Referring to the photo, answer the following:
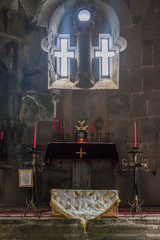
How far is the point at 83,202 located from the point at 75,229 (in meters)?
0.52

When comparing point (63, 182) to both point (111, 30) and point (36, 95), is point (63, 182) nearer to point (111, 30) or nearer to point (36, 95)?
point (36, 95)

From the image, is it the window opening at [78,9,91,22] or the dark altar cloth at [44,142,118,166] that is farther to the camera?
the window opening at [78,9,91,22]

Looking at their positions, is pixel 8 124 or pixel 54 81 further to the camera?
pixel 54 81

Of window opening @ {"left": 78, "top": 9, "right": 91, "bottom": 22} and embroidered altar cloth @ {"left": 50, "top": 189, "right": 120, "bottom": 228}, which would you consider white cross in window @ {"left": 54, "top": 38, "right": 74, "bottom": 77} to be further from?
embroidered altar cloth @ {"left": 50, "top": 189, "right": 120, "bottom": 228}

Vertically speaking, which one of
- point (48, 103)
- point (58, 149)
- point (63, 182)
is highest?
point (48, 103)

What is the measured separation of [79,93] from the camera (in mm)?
7770

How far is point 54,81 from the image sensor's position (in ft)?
26.2

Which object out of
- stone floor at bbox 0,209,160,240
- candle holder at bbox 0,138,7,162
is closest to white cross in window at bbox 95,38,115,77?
candle holder at bbox 0,138,7,162

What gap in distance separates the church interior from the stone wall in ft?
0.08

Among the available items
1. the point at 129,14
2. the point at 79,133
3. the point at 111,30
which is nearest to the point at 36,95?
the point at 79,133

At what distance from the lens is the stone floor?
522 centimetres

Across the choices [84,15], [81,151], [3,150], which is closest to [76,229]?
[81,151]

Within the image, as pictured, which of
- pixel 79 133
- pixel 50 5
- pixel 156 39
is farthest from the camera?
pixel 50 5

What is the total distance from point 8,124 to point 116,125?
8.64 feet
